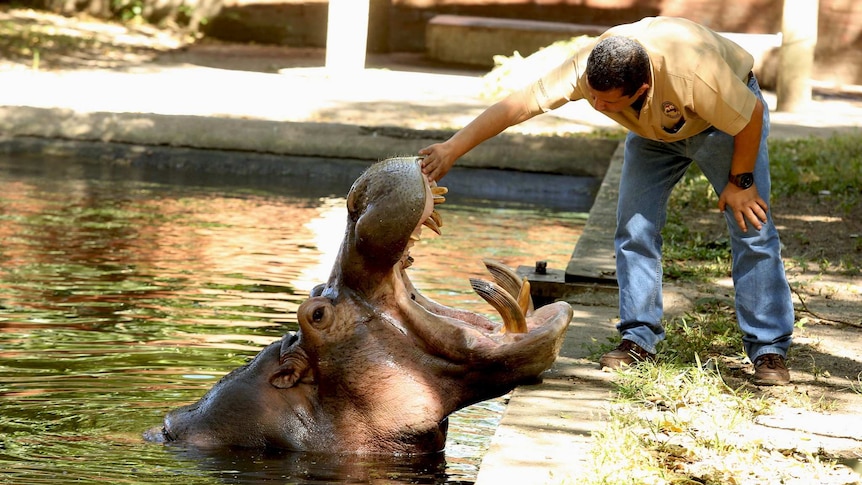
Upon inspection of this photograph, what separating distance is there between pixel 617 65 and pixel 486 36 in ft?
46.9

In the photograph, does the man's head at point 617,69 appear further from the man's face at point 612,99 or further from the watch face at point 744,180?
the watch face at point 744,180

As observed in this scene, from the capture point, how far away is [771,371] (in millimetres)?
4500

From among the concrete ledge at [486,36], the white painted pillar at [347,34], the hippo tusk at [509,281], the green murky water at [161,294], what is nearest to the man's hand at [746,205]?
the hippo tusk at [509,281]

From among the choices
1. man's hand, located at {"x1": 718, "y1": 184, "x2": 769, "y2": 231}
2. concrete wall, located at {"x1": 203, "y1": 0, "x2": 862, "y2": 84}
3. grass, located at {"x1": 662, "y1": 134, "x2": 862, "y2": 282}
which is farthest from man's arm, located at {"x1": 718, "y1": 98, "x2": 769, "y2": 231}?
concrete wall, located at {"x1": 203, "y1": 0, "x2": 862, "y2": 84}

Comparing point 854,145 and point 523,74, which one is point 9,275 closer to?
point 854,145

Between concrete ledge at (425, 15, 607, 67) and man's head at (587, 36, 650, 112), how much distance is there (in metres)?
13.5

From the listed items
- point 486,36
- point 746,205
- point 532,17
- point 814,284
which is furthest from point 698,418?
point 532,17

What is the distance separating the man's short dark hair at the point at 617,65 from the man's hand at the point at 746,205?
65 centimetres

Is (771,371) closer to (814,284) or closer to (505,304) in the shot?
(505,304)

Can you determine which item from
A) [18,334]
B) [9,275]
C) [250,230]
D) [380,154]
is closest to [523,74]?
[380,154]

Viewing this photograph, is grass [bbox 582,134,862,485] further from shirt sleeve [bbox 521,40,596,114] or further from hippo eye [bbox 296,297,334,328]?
shirt sleeve [bbox 521,40,596,114]

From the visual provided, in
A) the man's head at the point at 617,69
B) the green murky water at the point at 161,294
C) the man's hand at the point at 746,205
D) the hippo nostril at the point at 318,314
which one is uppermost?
the man's head at the point at 617,69

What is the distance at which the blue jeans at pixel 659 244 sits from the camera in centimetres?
463

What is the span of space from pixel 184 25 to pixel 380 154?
1090 cm
